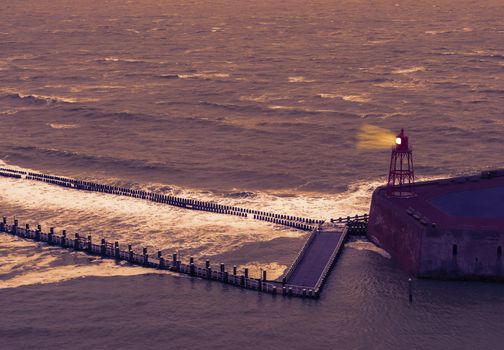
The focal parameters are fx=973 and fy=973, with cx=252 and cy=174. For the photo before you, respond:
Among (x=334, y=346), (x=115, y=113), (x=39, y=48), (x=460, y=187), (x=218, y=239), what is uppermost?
(x=39, y=48)

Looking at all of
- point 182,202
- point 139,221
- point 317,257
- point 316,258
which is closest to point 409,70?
point 182,202

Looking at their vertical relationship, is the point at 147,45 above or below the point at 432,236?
above

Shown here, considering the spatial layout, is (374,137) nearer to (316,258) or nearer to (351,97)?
(351,97)

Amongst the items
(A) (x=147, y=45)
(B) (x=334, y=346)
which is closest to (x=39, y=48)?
(A) (x=147, y=45)

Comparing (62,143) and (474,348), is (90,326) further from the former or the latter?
(62,143)

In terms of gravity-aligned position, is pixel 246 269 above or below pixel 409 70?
below

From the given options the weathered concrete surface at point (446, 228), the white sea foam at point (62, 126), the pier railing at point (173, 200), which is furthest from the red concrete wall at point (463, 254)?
the white sea foam at point (62, 126)

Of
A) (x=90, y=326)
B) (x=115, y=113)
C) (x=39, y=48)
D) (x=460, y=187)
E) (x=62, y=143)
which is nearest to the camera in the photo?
(x=90, y=326)
